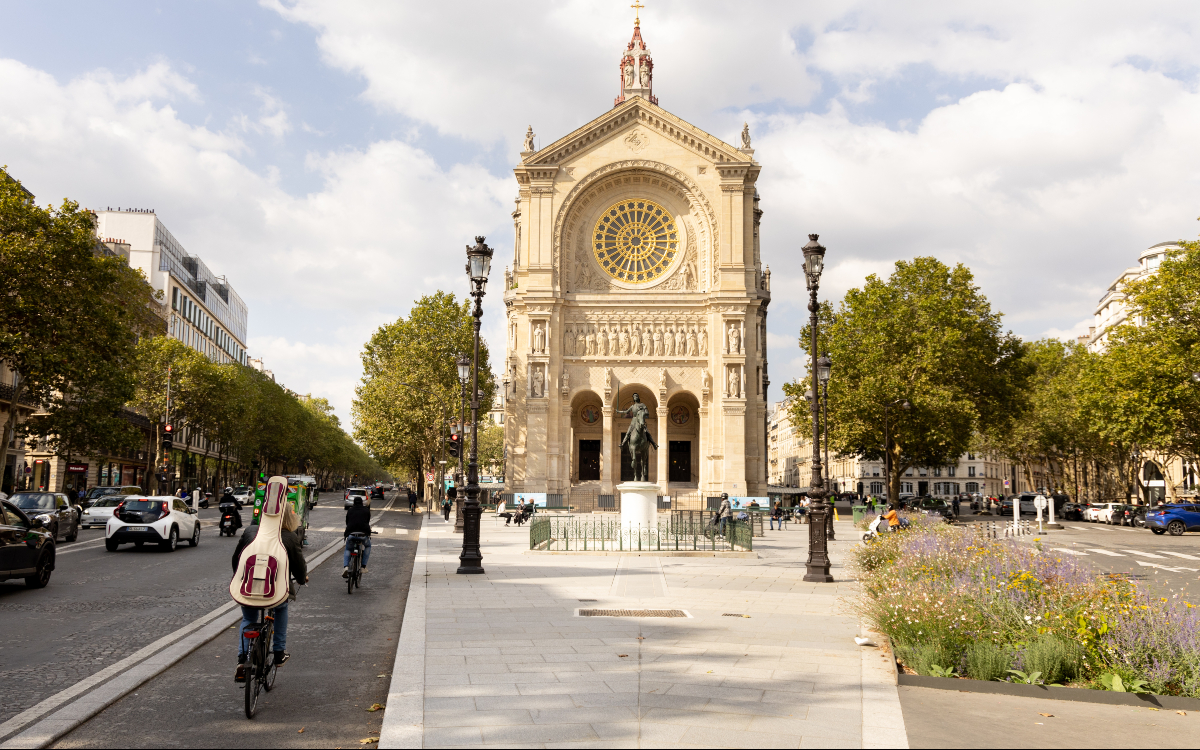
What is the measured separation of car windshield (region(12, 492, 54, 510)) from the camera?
2725 centimetres

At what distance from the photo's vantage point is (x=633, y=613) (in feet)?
41.0

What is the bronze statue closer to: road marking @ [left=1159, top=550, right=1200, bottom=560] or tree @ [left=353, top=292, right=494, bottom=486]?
road marking @ [left=1159, top=550, right=1200, bottom=560]

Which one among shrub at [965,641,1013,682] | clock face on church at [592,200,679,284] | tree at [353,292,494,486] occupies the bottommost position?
shrub at [965,641,1013,682]

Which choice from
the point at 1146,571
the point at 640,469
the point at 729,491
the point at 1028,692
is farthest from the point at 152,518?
the point at 729,491

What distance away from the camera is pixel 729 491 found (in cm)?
5631

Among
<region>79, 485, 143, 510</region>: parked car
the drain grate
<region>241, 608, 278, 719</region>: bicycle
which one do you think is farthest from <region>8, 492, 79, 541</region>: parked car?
<region>241, 608, 278, 719</region>: bicycle

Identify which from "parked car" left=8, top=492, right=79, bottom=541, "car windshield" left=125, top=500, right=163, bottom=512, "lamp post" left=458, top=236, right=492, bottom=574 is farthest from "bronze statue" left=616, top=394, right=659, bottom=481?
"parked car" left=8, top=492, right=79, bottom=541

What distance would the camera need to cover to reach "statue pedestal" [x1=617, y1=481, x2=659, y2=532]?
86.5ft

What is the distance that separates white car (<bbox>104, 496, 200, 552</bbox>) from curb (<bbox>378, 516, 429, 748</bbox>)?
14.5m

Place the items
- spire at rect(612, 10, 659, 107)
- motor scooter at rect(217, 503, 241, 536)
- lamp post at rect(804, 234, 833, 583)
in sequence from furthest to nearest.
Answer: spire at rect(612, 10, 659, 107)
motor scooter at rect(217, 503, 241, 536)
lamp post at rect(804, 234, 833, 583)

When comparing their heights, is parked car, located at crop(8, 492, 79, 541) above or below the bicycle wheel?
above

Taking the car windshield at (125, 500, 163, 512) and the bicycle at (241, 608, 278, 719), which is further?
the car windshield at (125, 500, 163, 512)


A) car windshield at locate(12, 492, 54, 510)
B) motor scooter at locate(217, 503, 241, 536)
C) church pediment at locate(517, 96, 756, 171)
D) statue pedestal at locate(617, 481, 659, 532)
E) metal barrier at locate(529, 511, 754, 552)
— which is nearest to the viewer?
metal barrier at locate(529, 511, 754, 552)

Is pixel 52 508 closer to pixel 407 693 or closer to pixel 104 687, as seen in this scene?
pixel 104 687
